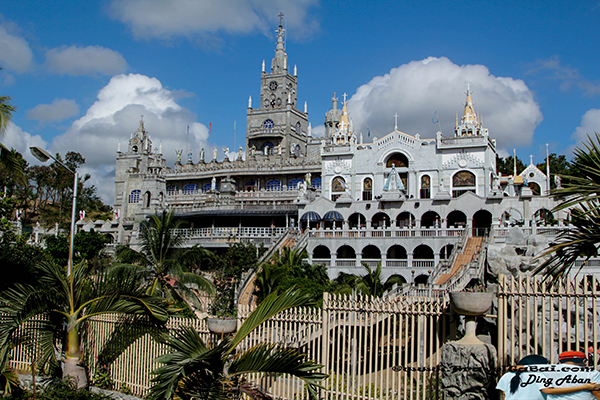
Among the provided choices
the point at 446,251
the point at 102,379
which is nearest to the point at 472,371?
the point at 102,379

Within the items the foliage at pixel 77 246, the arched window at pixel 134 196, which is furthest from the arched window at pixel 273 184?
the foliage at pixel 77 246

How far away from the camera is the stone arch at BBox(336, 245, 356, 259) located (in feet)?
136

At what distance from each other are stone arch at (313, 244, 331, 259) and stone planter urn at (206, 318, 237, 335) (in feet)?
97.0

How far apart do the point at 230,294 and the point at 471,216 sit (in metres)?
19.4

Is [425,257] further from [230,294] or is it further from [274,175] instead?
[274,175]

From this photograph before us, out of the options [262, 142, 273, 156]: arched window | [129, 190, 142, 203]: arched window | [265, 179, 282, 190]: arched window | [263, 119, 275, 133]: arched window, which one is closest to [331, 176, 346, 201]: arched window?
[265, 179, 282, 190]: arched window

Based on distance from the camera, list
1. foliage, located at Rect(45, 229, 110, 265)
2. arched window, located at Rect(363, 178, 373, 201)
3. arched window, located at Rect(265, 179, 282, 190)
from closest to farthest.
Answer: foliage, located at Rect(45, 229, 110, 265) → arched window, located at Rect(363, 178, 373, 201) → arched window, located at Rect(265, 179, 282, 190)

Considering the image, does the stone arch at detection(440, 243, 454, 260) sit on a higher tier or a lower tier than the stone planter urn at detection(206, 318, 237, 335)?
higher

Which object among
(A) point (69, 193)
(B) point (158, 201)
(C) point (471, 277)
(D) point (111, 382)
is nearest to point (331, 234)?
(C) point (471, 277)

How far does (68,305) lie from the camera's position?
12.0m

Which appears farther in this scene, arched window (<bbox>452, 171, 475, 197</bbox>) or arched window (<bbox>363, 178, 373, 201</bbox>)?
arched window (<bbox>363, 178, 373, 201</bbox>)

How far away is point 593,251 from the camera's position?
336 inches

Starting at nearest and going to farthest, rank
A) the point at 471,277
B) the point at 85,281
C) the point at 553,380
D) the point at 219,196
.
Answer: the point at 553,380
the point at 85,281
the point at 471,277
the point at 219,196

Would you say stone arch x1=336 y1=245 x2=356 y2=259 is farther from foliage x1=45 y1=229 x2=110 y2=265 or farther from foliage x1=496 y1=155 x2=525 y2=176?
foliage x1=496 y1=155 x2=525 y2=176
